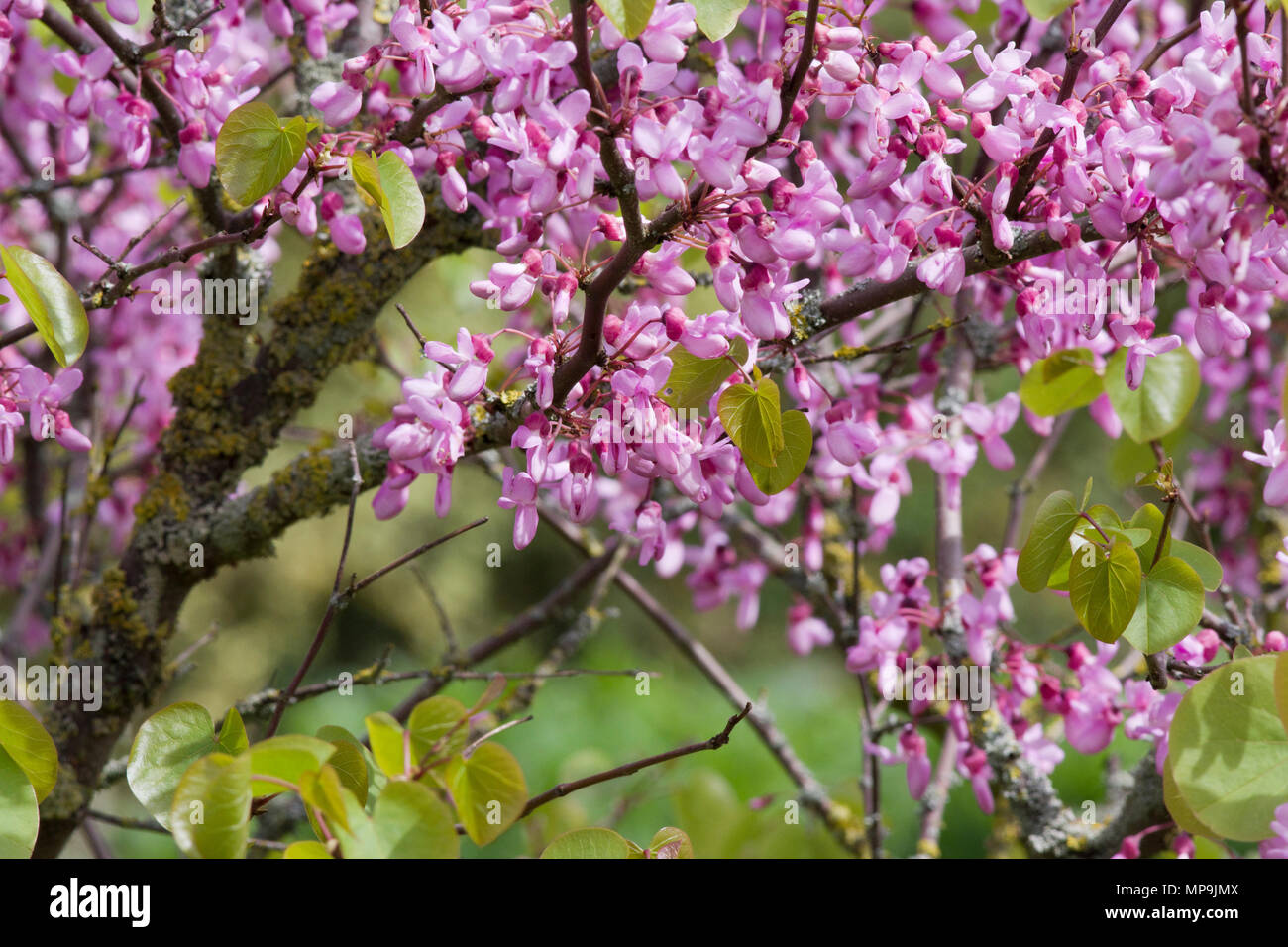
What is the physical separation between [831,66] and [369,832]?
1.80ft

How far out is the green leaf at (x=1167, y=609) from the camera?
0.72 m

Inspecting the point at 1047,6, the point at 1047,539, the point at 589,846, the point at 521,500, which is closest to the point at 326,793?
the point at 589,846

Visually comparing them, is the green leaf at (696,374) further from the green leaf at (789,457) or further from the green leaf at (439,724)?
the green leaf at (439,724)

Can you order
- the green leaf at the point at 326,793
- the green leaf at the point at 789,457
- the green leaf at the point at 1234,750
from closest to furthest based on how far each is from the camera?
the green leaf at the point at 326,793
the green leaf at the point at 1234,750
the green leaf at the point at 789,457

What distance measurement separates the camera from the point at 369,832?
531mm

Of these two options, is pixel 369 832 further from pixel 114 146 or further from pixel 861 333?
pixel 114 146

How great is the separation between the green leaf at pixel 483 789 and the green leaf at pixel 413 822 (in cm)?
4

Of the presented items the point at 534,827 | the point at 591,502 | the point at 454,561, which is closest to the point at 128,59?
the point at 591,502

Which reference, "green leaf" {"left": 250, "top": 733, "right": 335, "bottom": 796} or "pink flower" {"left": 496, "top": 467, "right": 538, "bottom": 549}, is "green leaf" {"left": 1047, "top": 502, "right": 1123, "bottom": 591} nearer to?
"pink flower" {"left": 496, "top": 467, "right": 538, "bottom": 549}

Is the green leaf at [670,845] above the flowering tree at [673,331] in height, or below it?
below

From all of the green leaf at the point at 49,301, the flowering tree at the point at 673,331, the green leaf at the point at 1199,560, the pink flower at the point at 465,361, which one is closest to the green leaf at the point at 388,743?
the flowering tree at the point at 673,331

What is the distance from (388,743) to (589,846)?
13cm

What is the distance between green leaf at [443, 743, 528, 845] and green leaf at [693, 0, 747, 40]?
0.46 meters

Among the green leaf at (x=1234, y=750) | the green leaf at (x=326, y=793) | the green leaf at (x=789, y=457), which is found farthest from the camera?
the green leaf at (x=789, y=457)
